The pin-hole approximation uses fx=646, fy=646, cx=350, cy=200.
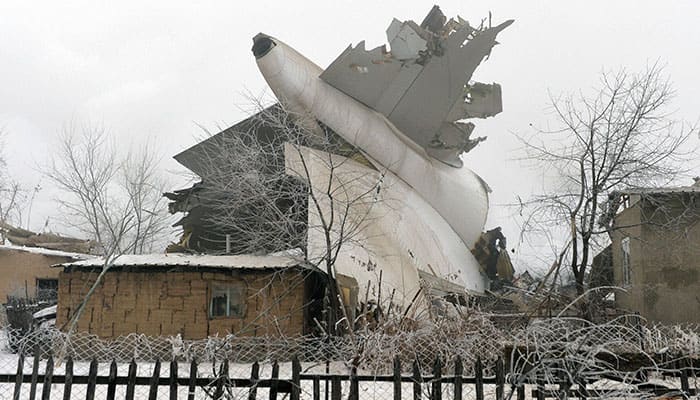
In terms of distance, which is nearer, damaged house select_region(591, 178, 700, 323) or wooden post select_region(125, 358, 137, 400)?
wooden post select_region(125, 358, 137, 400)

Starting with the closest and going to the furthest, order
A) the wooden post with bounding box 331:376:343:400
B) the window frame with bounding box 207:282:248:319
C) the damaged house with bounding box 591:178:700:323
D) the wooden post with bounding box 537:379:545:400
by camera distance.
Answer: the wooden post with bounding box 537:379:545:400 → the wooden post with bounding box 331:376:343:400 → the window frame with bounding box 207:282:248:319 → the damaged house with bounding box 591:178:700:323

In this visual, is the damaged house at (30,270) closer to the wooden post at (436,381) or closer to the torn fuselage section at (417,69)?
the torn fuselage section at (417,69)

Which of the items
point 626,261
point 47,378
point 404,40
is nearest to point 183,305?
point 404,40

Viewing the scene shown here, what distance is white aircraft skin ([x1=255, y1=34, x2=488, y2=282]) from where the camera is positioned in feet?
58.1

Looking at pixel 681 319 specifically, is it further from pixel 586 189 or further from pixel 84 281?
pixel 84 281

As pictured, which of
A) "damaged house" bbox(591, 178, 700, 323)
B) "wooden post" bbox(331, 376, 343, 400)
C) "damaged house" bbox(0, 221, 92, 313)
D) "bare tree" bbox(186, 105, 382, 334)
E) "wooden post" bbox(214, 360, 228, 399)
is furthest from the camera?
"damaged house" bbox(0, 221, 92, 313)

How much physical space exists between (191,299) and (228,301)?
37.9 inches

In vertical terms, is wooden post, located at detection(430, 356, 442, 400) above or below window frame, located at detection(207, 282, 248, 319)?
below

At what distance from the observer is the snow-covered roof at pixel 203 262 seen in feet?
55.3

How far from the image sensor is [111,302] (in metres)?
17.1

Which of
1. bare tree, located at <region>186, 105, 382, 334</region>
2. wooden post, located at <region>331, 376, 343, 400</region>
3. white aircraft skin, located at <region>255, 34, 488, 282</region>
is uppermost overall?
white aircraft skin, located at <region>255, 34, 488, 282</region>

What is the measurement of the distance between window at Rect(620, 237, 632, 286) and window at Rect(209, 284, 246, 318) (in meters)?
11.4

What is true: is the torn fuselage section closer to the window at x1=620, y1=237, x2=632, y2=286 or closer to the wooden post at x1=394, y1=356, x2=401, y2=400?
the window at x1=620, y1=237, x2=632, y2=286

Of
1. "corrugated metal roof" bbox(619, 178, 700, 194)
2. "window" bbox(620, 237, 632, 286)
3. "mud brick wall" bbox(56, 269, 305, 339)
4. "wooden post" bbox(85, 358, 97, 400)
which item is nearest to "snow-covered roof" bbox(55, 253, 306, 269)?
"mud brick wall" bbox(56, 269, 305, 339)
